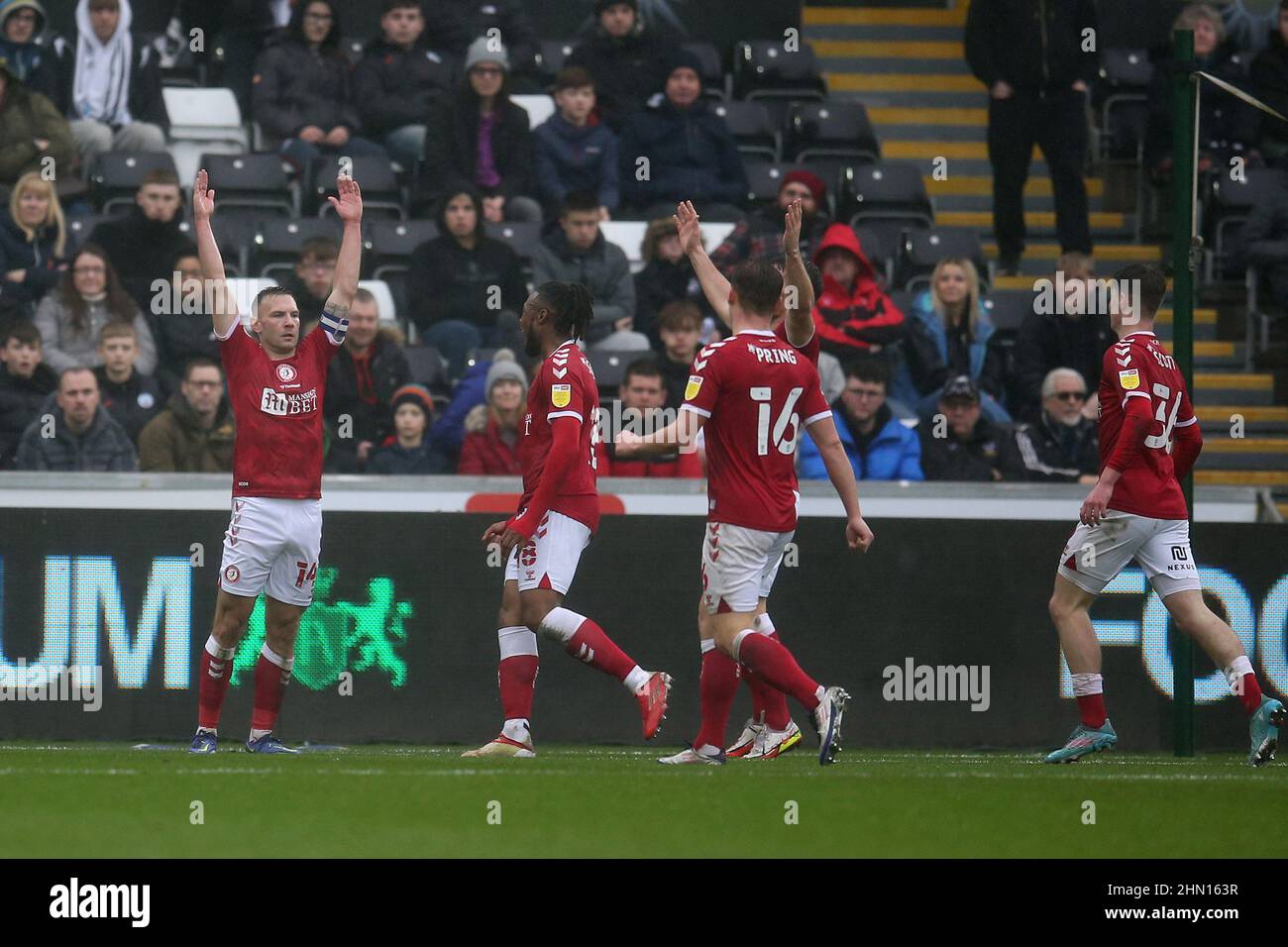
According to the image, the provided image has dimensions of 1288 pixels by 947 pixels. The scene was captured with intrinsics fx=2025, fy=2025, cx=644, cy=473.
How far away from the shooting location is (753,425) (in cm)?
839

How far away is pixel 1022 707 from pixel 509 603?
3.35 meters

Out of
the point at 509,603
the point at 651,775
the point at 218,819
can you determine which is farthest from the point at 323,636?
the point at 218,819

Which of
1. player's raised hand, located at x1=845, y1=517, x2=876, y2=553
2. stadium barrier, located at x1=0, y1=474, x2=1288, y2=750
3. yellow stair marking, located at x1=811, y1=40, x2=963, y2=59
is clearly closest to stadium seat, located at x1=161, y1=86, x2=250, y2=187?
yellow stair marking, located at x1=811, y1=40, x2=963, y2=59

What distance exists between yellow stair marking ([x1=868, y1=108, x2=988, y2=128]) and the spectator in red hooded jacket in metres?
4.36

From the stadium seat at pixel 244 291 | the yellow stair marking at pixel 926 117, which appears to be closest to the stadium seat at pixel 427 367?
the stadium seat at pixel 244 291

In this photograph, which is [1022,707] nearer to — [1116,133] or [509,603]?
[509,603]

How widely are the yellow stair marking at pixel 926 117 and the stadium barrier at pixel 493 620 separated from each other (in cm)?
748

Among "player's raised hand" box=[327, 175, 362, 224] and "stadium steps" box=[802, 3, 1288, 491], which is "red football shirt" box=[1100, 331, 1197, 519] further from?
"stadium steps" box=[802, 3, 1288, 491]

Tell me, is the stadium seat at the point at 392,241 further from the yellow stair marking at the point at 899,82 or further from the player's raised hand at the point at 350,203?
the player's raised hand at the point at 350,203

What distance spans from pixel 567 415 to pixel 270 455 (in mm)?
1371

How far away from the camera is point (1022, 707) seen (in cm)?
1090

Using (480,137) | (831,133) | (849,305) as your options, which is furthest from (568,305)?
(831,133)

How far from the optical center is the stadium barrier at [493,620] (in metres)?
10.5

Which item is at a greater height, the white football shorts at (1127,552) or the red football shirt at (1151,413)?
the red football shirt at (1151,413)
